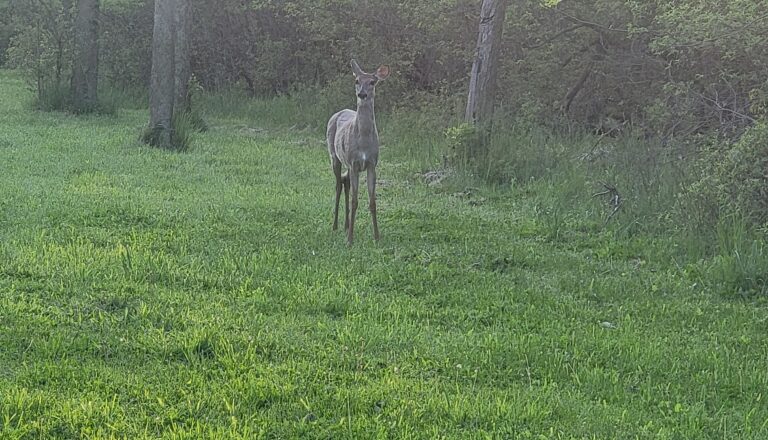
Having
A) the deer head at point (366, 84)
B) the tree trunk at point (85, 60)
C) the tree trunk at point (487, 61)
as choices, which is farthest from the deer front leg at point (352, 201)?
the tree trunk at point (85, 60)

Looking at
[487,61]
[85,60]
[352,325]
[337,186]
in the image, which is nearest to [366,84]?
[337,186]

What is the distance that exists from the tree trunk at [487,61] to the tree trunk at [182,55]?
4774 mm

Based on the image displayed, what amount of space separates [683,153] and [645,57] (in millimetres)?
5575

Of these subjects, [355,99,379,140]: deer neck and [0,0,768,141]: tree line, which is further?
[0,0,768,141]: tree line

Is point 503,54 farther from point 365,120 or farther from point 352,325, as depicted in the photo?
point 352,325

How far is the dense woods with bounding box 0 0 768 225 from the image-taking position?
11.6 m

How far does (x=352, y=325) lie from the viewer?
16.9ft

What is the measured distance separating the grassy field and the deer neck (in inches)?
36.1

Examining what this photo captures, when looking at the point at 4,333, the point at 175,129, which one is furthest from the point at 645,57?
the point at 4,333

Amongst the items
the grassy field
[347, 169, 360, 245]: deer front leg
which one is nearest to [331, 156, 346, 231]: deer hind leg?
the grassy field

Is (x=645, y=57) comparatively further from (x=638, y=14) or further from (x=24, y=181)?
(x=24, y=181)

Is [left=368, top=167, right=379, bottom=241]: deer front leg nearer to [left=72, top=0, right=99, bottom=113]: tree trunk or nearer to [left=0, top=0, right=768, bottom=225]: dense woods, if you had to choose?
[left=0, top=0, right=768, bottom=225]: dense woods

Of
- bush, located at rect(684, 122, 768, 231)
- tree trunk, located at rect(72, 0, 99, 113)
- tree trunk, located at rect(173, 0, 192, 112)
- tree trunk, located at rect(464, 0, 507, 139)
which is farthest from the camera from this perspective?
tree trunk, located at rect(72, 0, 99, 113)

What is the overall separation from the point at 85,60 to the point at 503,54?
8.10 metres
